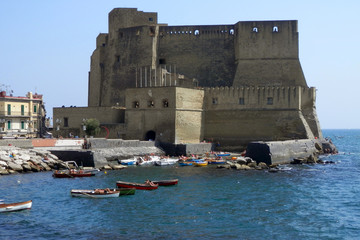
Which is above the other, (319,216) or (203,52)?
(203,52)

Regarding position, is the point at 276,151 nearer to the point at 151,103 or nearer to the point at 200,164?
the point at 200,164

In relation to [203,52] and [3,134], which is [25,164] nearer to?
[3,134]

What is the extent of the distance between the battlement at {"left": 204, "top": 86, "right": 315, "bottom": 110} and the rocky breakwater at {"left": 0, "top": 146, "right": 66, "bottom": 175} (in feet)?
48.7

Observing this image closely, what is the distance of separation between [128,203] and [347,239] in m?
8.36

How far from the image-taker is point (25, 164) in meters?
27.3

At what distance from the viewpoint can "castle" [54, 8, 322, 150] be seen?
37688mm

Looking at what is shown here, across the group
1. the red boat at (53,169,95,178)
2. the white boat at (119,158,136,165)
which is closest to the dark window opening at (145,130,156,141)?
the white boat at (119,158,136,165)

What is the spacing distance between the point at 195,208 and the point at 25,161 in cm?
1273

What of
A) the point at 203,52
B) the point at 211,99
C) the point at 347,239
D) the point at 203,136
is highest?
the point at 203,52

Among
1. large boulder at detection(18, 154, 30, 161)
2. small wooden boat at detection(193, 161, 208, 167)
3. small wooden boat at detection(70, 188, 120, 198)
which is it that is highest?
large boulder at detection(18, 154, 30, 161)

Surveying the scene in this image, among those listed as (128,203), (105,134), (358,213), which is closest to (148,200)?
(128,203)

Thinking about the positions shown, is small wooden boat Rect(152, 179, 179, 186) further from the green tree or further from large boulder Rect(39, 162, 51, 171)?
the green tree

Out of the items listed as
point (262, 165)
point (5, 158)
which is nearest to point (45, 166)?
point (5, 158)

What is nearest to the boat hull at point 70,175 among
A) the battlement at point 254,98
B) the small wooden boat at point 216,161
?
the small wooden boat at point 216,161
